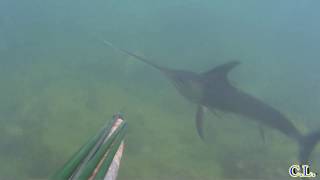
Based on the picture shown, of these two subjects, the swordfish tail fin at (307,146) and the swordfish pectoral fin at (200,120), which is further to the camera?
the swordfish pectoral fin at (200,120)

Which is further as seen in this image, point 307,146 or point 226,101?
point 226,101

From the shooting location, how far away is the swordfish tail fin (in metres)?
3.34

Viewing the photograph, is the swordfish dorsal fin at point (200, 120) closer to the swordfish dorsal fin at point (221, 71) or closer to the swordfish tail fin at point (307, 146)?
the swordfish dorsal fin at point (221, 71)

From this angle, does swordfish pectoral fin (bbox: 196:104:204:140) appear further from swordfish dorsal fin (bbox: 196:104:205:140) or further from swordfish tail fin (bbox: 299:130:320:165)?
swordfish tail fin (bbox: 299:130:320:165)

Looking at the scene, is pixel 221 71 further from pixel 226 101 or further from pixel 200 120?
pixel 200 120

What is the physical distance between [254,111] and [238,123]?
28cm

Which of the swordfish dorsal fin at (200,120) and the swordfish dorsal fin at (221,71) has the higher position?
the swordfish dorsal fin at (221,71)

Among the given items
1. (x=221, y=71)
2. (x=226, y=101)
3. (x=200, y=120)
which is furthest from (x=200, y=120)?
(x=221, y=71)

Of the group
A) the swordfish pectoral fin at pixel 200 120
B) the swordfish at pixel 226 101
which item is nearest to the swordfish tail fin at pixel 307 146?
the swordfish at pixel 226 101

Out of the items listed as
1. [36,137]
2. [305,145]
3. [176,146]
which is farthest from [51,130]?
[305,145]

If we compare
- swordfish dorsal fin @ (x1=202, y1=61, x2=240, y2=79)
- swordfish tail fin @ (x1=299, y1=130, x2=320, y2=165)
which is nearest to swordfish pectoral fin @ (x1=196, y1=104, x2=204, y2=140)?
swordfish dorsal fin @ (x1=202, y1=61, x2=240, y2=79)

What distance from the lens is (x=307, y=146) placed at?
3.36 m

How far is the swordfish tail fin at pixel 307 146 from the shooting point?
334 cm

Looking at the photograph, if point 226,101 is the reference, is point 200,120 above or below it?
below
